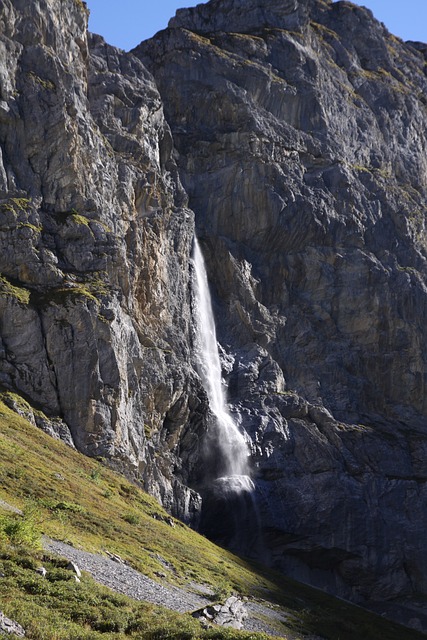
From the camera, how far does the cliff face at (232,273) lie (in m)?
84.4

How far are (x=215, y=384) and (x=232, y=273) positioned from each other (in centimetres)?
1683

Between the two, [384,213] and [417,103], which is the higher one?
[417,103]

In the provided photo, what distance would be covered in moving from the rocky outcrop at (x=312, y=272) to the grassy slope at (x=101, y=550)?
2044cm

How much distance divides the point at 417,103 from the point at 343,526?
313 feet

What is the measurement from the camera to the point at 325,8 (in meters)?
168

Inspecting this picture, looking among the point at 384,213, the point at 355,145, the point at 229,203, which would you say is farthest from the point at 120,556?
the point at 355,145

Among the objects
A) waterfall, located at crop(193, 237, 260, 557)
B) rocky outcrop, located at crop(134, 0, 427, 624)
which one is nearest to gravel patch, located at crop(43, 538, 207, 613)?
waterfall, located at crop(193, 237, 260, 557)

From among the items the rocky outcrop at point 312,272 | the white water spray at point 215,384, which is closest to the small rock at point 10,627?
the white water spray at point 215,384

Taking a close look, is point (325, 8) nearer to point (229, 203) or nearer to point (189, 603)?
point (229, 203)

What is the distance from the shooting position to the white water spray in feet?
322

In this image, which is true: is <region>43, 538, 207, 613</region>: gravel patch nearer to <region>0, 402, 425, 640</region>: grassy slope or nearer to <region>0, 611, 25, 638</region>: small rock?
<region>0, 402, 425, 640</region>: grassy slope

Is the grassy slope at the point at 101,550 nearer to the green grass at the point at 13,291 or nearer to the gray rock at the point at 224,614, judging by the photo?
the gray rock at the point at 224,614

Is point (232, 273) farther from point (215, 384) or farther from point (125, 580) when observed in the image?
point (125, 580)

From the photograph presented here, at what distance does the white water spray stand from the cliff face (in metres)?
1.90
